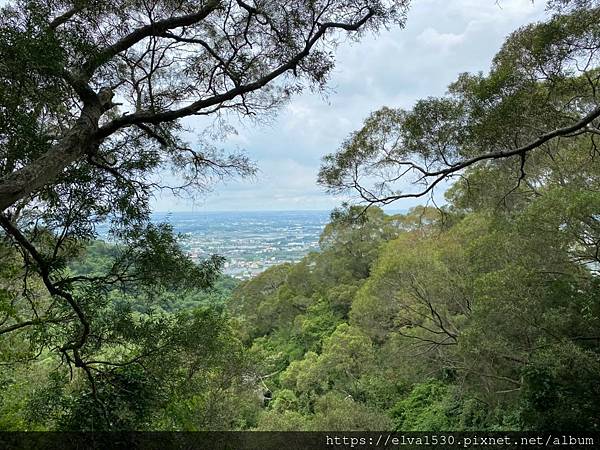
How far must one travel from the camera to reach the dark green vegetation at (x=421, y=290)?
310 centimetres

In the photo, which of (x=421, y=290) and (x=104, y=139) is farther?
(x=421, y=290)

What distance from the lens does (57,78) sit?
2.35 meters

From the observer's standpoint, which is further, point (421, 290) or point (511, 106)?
point (421, 290)

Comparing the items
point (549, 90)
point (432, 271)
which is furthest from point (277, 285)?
point (549, 90)

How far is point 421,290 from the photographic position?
915 centimetres

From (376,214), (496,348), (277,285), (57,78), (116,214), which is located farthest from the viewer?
(277,285)

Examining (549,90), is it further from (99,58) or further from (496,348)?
(99,58)

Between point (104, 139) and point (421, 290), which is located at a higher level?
point (104, 139)

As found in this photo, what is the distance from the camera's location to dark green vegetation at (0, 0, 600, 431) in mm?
3098

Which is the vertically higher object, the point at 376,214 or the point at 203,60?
the point at 203,60

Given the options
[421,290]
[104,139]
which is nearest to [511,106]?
[104,139]

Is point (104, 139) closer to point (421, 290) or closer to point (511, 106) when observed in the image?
point (511, 106)

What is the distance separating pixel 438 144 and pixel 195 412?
16.5ft

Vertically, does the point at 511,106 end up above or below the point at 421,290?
above
